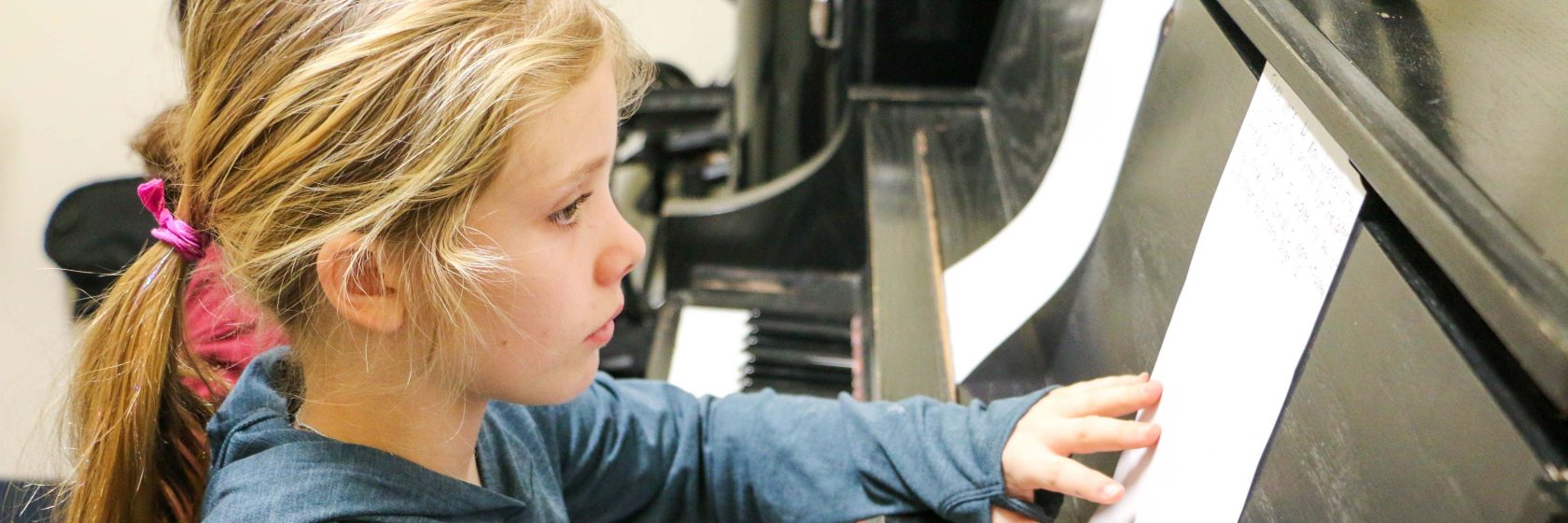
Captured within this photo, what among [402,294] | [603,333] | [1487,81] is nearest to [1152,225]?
[1487,81]

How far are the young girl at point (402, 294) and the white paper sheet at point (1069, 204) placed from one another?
134 millimetres

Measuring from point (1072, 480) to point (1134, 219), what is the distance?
180mm

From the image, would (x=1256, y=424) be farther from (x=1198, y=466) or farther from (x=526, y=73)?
(x=526, y=73)

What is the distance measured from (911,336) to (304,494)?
20.4 inches

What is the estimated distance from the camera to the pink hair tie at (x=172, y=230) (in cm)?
67

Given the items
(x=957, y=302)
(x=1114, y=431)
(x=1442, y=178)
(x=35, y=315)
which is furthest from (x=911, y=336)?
(x=35, y=315)

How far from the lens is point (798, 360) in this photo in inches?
50.7

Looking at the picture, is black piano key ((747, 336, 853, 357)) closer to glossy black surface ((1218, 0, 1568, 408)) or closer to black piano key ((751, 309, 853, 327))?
black piano key ((751, 309, 853, 327))

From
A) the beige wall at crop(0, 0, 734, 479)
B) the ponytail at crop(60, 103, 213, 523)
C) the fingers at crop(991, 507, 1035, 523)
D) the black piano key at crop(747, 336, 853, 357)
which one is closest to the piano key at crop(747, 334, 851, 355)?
the black piano key at crop(747, 336, 853, 357)

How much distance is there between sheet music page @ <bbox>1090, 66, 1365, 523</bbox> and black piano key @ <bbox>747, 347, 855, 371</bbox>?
0.64 metres

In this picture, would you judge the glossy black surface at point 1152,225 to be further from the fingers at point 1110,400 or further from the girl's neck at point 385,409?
the girl's neck at point 385,409

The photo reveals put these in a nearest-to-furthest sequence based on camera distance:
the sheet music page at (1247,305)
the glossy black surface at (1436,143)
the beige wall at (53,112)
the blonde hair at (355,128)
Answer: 1. the glossy black surface at (1436,143)
2. the sheet music page at (1247,305)
3. the blonde hair at (355,128)
4. the beige wall at (53,112)

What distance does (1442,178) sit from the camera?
402mm

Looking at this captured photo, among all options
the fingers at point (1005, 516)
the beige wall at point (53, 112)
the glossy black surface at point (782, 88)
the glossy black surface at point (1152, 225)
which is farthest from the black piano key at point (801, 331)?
the beige wall at point (53, 112)
